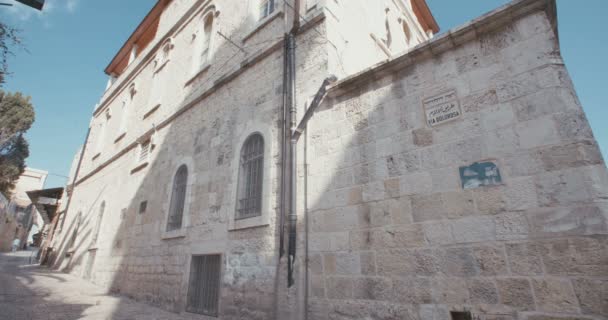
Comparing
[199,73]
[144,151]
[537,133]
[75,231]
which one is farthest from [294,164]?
[75,231]

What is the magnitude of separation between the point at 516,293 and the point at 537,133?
1.37 m

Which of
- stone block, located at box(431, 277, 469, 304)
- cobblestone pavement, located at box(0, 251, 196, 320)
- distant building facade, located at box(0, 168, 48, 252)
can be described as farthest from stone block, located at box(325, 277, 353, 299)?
distant building facade, located at box(0, 168, 48, 252)

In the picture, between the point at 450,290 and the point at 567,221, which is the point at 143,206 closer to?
the point at 450,290

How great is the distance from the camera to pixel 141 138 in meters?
9.56

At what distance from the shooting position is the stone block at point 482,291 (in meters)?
2.59

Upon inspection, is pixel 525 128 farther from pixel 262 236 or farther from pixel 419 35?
pixel 419 35

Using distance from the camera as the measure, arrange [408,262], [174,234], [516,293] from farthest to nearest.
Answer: [174,234]
[408,262]
[516,293]

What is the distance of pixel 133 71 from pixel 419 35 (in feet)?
37.2

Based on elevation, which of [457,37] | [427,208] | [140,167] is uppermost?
[140,167]

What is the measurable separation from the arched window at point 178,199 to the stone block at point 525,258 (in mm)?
5867

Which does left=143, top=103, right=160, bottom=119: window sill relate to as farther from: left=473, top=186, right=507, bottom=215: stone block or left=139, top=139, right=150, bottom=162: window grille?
left=473, top=186, right=507, bottom=215: stone block

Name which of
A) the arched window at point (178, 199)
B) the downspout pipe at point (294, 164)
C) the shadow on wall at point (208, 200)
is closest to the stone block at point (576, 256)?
the downspout pipe at point (294, 164)

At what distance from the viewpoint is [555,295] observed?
93.0 inches

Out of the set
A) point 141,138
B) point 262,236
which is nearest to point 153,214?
point 141,138
